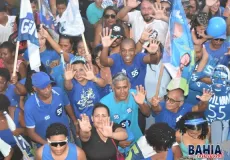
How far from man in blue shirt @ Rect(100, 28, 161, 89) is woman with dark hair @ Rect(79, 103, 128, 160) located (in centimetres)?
146

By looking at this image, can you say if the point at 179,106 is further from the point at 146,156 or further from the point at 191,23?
the point at 191,23

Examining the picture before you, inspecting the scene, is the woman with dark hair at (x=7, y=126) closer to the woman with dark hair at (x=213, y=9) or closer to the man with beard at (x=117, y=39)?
the man with beard at (x=117, y=39)

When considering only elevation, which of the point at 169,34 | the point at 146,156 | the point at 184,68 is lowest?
the point at 146,156

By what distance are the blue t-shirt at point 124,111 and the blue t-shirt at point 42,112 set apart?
58cm

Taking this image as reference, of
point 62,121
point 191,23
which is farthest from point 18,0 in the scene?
point 62,121

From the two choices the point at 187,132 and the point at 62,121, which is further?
the point at 62,121

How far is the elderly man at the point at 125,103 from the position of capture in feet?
19.1

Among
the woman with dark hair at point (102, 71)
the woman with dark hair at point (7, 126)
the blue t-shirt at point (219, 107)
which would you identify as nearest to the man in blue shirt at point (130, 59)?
the woman with dark hair at point (102, 71)

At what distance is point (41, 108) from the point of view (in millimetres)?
5867

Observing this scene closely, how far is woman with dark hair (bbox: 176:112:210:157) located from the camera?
5.08 metres

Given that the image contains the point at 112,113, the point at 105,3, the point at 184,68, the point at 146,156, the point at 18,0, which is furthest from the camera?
the point at 18,0

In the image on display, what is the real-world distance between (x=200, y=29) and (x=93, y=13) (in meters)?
2.52

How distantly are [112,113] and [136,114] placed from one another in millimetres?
335

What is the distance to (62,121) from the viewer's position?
19.7ft
